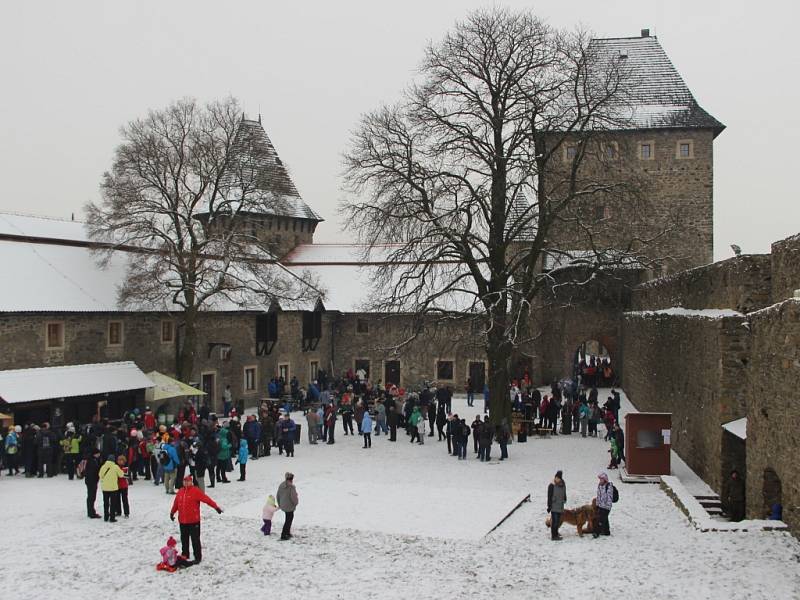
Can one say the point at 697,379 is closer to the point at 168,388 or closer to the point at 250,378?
the point at 168,388

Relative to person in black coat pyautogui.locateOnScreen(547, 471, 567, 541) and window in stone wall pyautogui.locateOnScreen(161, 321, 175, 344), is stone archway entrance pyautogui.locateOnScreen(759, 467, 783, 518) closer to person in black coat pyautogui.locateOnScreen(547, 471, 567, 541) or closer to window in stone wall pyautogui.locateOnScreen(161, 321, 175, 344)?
person in black coat pyautogui.locateOnScreen(547, 471, 567, 541)

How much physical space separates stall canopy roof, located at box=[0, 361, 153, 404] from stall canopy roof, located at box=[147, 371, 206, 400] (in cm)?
30

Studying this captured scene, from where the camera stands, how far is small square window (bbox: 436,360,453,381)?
39375 mm

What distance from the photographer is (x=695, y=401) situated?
1916 centimetres

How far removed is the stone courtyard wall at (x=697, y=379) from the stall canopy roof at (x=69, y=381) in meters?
16.6

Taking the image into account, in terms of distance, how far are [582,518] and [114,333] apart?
20.1m

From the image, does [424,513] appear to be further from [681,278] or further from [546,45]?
[546,45]

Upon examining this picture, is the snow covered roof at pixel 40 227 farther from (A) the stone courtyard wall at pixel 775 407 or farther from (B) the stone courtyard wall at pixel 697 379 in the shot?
(A) the stone courtyard wall at pixel 775 407

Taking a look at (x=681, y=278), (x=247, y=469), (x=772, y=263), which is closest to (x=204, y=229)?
(x=247, y=469)

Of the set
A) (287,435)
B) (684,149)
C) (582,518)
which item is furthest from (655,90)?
(582,518)

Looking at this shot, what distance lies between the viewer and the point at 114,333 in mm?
29422

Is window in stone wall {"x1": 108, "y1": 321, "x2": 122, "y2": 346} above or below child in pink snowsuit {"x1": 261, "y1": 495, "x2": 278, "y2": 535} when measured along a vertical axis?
above

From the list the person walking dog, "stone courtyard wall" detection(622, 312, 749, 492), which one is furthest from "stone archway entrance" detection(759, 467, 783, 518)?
the person walking dog

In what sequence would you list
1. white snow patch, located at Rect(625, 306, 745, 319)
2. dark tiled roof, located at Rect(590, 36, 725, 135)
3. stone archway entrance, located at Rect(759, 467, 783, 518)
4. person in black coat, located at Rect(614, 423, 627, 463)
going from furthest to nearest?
1. dark tiled roof, located at Rect(590, 36, 725, 135)
2. person in black coat, located at Rect(614, 423, 627, 463)
3. white snow patch, located at Rect(625, 306, 745, 319)
4. stone archway entrance, located at Rect(759, 467, 783, 518)
